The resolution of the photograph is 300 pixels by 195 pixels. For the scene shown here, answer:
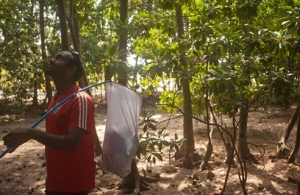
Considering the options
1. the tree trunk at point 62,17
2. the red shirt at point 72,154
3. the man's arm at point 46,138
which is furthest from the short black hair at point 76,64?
the tree trunk at point 62,17

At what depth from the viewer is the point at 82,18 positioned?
6.50 metres

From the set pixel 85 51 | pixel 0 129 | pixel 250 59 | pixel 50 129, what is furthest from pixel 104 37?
pixel 50 129

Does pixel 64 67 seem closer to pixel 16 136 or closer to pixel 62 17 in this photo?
pixel 16 136

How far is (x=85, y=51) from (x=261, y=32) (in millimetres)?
11781

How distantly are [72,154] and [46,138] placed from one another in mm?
237

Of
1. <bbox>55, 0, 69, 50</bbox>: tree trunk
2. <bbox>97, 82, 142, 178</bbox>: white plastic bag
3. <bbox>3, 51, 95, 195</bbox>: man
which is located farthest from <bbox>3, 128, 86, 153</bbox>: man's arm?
<bbox>55, 0, 69, 50</bbox>: tree trunk

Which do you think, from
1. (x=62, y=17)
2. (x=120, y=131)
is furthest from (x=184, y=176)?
(x=120, y=131)

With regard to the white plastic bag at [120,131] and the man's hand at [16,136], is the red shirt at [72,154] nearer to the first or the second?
the man's hand at [16,136]

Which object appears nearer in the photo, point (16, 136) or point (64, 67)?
point (16, 136)

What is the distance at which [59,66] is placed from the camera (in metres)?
2.23

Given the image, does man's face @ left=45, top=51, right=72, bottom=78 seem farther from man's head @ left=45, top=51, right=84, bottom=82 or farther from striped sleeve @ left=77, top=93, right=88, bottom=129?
striped sleeve @ left=77, top=93, right=88, bottom=129

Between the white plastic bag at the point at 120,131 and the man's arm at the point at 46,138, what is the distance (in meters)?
0.64

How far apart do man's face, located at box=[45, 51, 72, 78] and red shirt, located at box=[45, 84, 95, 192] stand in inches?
4.9

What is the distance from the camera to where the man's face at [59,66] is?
2225 mm
